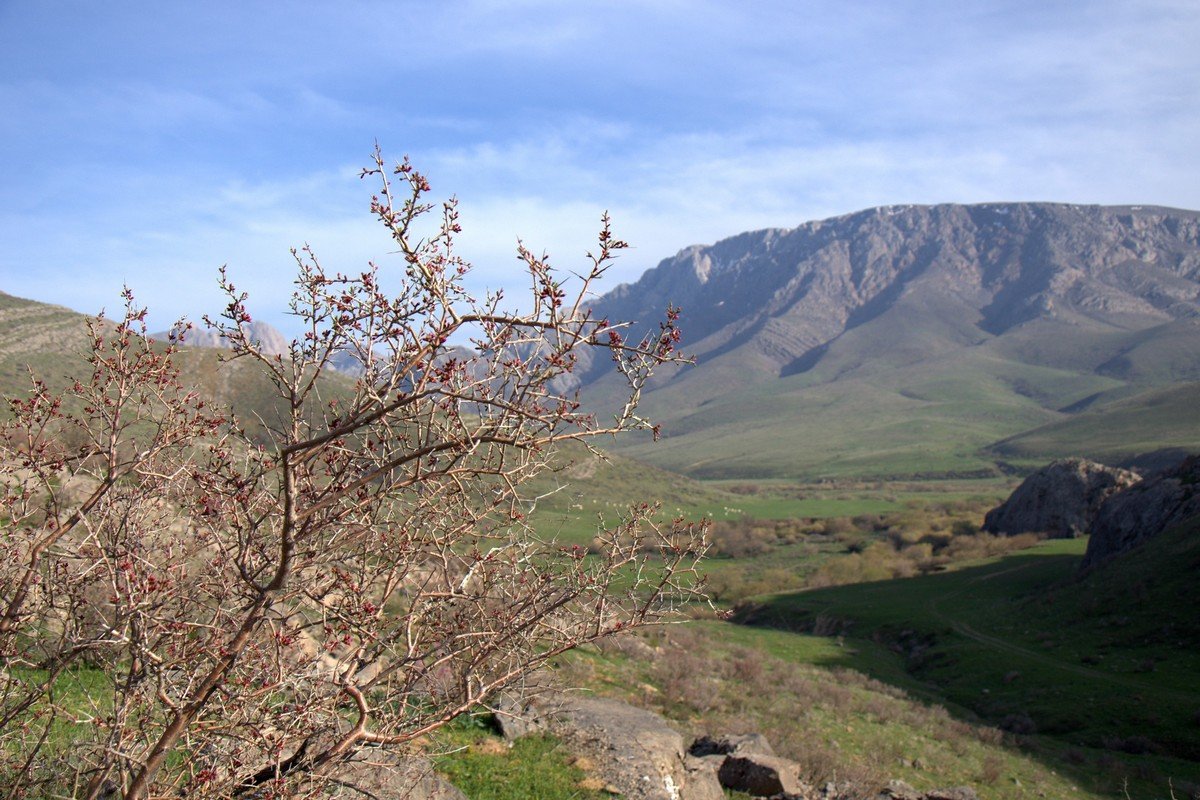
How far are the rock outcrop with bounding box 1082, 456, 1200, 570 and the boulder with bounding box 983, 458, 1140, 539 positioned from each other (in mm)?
13109

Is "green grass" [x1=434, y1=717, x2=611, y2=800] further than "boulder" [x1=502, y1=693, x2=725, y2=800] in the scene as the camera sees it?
No

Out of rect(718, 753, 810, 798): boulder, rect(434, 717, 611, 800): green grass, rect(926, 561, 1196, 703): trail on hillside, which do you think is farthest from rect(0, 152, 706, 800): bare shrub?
rect(926, 561, 1196, 703): trail on hillside

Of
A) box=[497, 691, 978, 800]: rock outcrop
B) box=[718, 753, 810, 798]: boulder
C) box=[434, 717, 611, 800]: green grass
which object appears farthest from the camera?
box=[718, 753, 810, 798]: boulder

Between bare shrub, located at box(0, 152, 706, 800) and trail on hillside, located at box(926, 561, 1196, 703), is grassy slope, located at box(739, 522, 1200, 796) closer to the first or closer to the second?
trail on hillside, located at box(926, 561, 1196, 703)

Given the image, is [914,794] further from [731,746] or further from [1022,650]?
[1022,650]

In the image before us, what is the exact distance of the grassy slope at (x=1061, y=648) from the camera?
22.1m

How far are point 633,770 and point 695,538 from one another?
7.21m

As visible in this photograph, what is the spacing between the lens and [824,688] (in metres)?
23.8

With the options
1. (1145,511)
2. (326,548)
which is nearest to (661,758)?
(326,548)

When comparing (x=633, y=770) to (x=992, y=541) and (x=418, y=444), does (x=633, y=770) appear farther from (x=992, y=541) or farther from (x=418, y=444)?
(x=992, y=541)

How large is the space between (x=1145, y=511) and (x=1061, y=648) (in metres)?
13.4

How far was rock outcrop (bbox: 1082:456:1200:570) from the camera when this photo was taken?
38344 millimetres

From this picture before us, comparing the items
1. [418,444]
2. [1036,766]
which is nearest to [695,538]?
[418,444]

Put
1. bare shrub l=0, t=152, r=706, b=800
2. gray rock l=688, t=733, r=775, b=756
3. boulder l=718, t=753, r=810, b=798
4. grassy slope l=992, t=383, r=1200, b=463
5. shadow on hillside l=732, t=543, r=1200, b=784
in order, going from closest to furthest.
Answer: bare shrub l=0, t=152, r=706, b=800 → boulder l=718, t=753, r=810, b=798 → gray rock l=688, t=733, r=775, b=756 → shadow on hillside l=732, t=543, r=1200, b=784 → grassy slope l=992, t=383, r=1200, b=463
